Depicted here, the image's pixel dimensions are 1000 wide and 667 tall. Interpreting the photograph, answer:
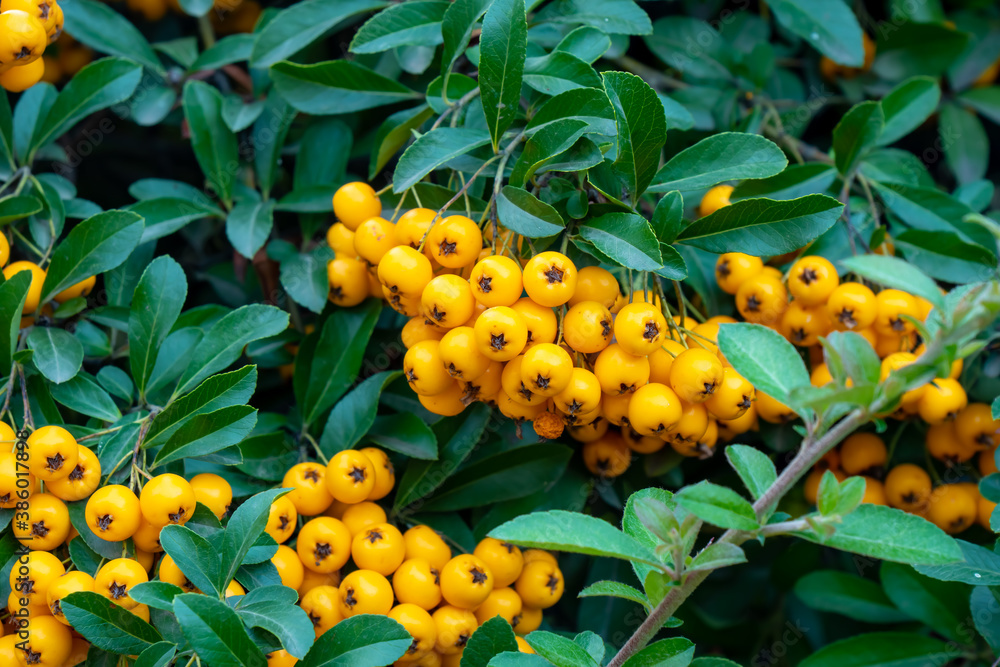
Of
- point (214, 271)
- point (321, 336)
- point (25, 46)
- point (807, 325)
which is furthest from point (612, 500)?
point (25, 46)

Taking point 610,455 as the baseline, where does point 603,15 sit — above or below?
above

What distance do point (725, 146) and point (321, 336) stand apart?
3.28 ft

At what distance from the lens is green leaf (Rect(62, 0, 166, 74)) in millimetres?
2092

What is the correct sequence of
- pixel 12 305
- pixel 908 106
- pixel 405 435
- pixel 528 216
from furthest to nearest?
pixel 908 106 < pixel 405 435 < pixel 12 305 < pixel 528 216

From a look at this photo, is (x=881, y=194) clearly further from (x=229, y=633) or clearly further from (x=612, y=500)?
(x=229, y=633)

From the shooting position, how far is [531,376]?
135 centimetres

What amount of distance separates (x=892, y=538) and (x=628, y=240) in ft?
2.09

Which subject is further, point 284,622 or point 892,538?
point 284,622

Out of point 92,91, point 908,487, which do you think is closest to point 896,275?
point 908,487

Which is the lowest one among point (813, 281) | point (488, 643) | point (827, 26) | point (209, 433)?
point (488, 643)

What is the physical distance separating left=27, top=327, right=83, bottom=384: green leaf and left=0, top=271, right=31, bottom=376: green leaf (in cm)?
5

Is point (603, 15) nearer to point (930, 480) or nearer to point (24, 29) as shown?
point (24, 29)

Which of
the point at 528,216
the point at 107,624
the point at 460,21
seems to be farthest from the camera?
the point at 460,21

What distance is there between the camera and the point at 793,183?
6.28 ft
